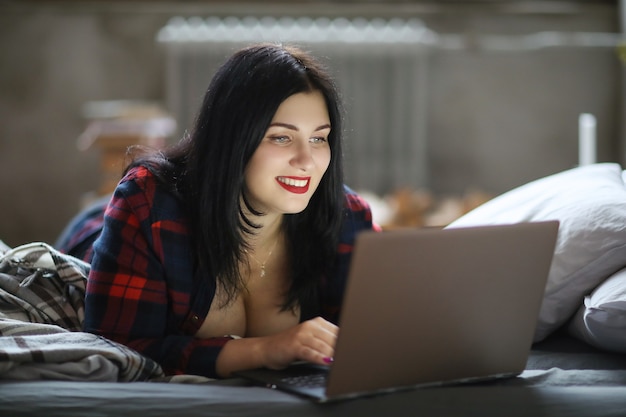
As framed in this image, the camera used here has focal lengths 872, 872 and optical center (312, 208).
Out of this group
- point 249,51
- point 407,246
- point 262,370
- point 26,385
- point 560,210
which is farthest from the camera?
point 560,210

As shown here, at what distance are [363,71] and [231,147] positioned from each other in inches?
212

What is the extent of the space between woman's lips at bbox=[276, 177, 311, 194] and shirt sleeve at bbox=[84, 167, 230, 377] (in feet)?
0.62

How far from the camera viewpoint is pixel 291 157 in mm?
1479

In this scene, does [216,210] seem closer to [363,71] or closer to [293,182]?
[293,182]

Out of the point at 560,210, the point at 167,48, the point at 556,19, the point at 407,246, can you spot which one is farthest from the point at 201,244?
the point at 556,19

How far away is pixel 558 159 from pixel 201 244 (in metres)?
5.72

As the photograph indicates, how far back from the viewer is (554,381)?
4.25ft

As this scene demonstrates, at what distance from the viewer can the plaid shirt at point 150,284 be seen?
1.44m

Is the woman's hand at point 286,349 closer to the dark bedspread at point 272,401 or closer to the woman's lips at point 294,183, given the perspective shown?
the dark bedspread at point 272,401

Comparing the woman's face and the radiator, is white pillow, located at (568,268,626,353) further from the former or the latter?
the radiator

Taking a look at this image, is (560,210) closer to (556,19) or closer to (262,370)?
(262,370)

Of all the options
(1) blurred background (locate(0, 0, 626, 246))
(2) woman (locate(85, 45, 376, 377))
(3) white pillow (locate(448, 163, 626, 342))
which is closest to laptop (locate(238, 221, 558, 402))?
(2) woman (locate(85, 45, 376, 377))

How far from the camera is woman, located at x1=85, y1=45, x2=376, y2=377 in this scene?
56.9 inches

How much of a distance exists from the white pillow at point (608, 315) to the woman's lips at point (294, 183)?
0.52m
